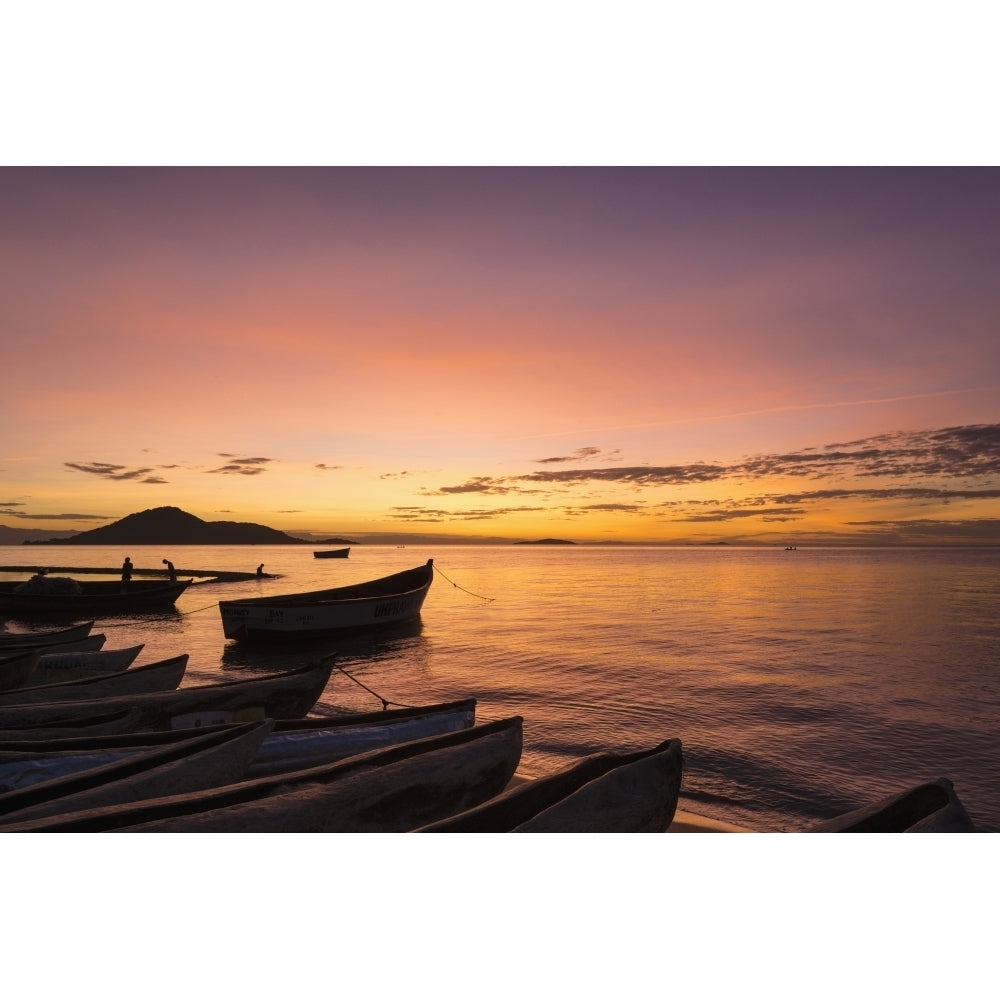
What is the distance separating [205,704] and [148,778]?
317cm

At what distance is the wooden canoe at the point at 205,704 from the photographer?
6.48m

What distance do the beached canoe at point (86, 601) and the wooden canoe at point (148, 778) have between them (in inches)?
1045

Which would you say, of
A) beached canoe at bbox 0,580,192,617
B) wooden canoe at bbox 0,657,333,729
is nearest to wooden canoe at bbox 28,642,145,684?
wooden canoe at bbox 0,657,333,729

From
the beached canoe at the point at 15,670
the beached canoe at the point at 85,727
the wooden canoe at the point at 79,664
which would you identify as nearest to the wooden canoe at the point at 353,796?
the beached canoe at the point at 85,727

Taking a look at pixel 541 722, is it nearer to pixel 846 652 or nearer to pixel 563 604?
pixel 846 652

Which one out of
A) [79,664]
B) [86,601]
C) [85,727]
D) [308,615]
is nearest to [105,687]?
[85,727]

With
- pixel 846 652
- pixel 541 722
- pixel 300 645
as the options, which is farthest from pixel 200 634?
pixel 846 652

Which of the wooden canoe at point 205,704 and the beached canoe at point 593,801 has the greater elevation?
the beached canoe at point 593,801

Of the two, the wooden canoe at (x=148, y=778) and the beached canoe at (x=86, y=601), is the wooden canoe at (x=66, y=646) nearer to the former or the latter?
the wooden canoe at (x=148, y=778)

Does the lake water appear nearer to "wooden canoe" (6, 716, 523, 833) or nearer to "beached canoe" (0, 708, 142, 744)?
"wooden canoe" (6, 716, 523, 833)

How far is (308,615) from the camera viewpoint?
19875 millimetres

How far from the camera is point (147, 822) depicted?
3.46 m

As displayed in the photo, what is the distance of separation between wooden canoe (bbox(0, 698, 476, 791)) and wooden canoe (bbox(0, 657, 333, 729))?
155 cm

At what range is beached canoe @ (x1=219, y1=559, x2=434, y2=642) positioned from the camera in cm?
1916
